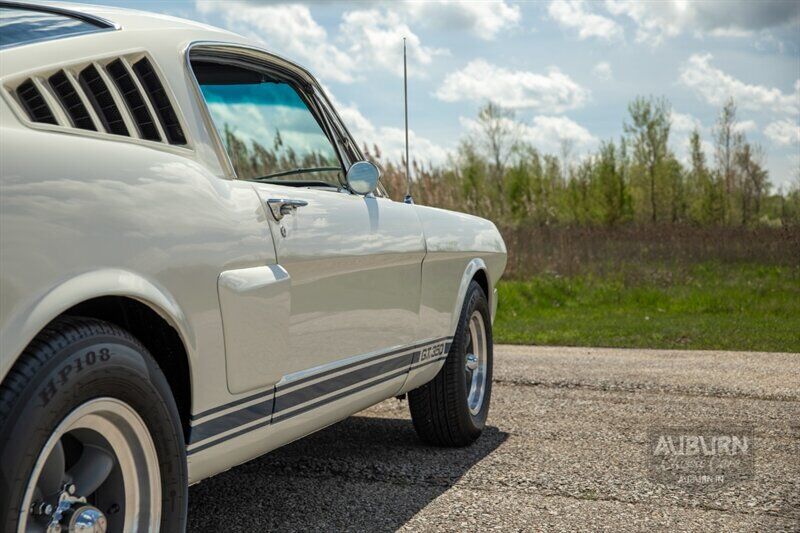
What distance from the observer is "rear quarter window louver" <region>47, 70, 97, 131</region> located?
2.39 metres

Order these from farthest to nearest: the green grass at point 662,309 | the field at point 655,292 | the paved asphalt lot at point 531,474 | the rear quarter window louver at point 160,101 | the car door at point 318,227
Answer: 1. the field at point 655,292
2. the green grass at point 662,309
3. the paved asphalt lot at point 531,474
4. the car door at point 318,227
5. the rear quarter window louver at point 160,101

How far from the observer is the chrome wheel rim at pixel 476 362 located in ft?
17.2

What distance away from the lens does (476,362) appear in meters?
5.27

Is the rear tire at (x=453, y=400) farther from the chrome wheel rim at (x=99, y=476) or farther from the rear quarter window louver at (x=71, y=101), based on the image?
the rear quarter window louver at (x=71, y=101)

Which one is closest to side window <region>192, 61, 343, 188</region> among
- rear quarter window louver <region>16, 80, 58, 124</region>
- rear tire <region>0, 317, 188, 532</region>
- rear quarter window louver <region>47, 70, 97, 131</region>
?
rear quarter window louver <region>47, 70, 97, 131</region>

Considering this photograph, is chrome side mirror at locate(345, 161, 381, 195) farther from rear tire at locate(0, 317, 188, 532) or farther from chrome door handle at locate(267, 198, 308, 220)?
rear tire at locate(0, 317, 188, 532)

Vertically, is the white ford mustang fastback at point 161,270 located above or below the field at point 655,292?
above

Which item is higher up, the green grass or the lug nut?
the lug nut

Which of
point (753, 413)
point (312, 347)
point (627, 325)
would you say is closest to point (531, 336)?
point (627, 325)

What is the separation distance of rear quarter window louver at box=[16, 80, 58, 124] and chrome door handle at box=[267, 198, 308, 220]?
0.80 meters

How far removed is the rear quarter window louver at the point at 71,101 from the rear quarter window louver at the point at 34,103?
0.08 m

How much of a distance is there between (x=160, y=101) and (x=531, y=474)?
2.56 meters

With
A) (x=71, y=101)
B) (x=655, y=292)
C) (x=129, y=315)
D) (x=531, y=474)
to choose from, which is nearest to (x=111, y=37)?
(x=71, y=101)

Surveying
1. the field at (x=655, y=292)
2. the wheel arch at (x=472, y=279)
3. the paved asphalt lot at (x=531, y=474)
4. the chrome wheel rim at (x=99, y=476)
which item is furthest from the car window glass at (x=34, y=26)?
the field at (x=655, y=292)
